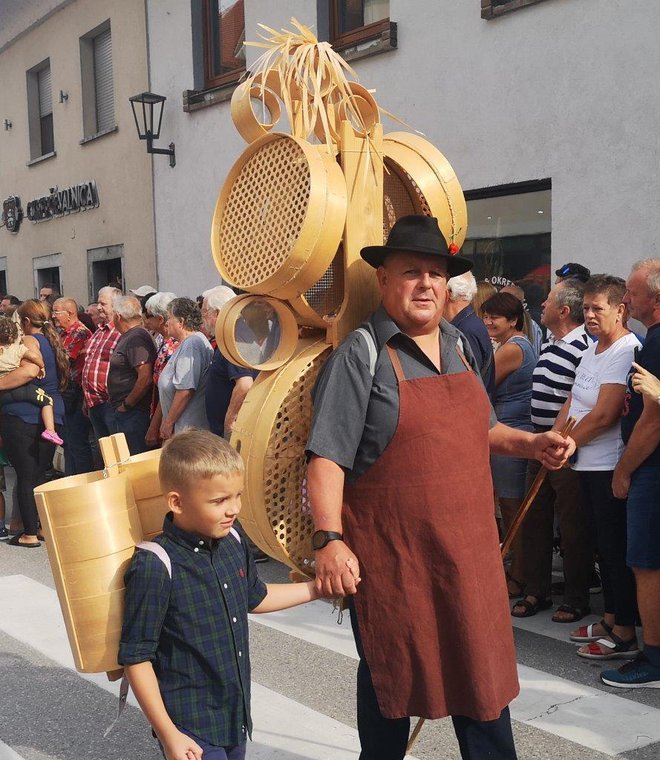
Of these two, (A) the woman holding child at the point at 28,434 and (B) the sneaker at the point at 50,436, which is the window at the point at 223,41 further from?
(B) the sneaker at the point at 50,436

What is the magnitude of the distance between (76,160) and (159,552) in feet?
42.8

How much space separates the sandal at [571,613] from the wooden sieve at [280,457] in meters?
2.50

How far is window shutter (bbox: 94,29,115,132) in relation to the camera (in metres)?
13.6

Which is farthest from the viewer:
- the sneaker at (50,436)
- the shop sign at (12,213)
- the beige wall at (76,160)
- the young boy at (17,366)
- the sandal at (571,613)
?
the shop sign at (12,213)

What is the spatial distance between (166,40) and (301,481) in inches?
408

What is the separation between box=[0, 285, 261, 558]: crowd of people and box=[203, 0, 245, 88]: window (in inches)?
167

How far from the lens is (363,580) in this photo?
8.72ft

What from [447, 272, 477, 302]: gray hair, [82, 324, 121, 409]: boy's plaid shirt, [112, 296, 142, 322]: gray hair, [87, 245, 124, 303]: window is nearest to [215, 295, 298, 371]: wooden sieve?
[447, 272, 477, 302]: gray hair

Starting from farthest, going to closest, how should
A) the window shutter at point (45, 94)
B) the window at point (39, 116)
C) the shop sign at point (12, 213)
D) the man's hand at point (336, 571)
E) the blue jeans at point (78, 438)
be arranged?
the shop sign at point (12, 213) < the window at point (39, 116) < the window shutter at point (45, 94) < the blue jeans at point (78, 438) < the man's hand at point (336, 571)

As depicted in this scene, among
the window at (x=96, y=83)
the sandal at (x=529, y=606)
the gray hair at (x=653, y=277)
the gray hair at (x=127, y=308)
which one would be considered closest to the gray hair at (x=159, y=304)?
the gray hair at (x=127, y=308)

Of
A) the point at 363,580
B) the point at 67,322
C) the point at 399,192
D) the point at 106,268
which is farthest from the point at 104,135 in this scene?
the point at 363,580

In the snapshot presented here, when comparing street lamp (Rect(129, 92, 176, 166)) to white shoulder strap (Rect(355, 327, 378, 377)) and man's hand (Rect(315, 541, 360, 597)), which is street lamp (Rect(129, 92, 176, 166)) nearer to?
white shoulder strap (Rect(355, 327, 378, 377))

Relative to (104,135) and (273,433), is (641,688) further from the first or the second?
(104,135)

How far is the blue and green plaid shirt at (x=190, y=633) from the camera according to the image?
2373 millimetres
